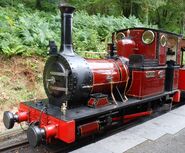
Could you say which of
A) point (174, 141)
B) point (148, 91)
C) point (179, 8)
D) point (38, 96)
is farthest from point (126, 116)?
point (179, 8)

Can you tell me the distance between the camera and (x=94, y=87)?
5.59 m

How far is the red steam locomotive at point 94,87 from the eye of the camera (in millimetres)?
4859

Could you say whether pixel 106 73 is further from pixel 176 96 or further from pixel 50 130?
pixel 176 96

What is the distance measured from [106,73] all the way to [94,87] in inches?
18.6

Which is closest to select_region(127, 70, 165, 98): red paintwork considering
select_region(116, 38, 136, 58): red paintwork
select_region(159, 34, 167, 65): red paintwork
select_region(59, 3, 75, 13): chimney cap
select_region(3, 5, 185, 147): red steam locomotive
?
select_region(3, 5, 185, 147): red steam locomotive

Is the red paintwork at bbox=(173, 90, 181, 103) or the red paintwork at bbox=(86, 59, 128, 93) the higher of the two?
the red paintwork at bbox=(86, 59, 128, 93)

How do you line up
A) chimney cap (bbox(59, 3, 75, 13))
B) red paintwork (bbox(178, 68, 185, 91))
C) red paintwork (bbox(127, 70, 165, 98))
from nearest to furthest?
chimney cap (bbox(59, 3, 75, 13)) → red paintwork (bbox(127, 70, 165, 98)) → red paintwork (bbox(178, 68, 185, 91))

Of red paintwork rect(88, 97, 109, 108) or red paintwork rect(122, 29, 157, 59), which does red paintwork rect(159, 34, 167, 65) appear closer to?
red paintwork rect(122, 29, 157, 59)

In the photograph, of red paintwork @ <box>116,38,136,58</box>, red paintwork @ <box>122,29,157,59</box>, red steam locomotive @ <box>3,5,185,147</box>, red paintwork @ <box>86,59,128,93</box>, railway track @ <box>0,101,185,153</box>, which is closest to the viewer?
red steam locomotive @ <box>3,5,185,147</box>

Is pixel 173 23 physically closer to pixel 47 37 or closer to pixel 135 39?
pixel 47 37

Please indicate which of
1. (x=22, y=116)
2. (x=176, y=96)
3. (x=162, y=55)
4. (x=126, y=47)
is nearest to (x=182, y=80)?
(x=176, y=96)

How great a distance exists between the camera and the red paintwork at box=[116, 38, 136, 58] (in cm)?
686

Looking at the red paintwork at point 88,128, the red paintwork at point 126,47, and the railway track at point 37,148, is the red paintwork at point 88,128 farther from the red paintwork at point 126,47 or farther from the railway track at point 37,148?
the red paintwork at point 126,47

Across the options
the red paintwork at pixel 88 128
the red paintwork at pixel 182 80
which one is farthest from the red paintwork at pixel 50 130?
the red paintwork at pixel 182 80
